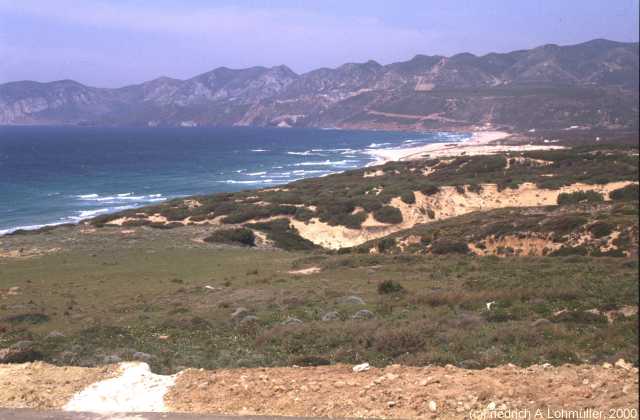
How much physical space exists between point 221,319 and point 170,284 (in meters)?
8.88

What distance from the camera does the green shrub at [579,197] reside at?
4584cm

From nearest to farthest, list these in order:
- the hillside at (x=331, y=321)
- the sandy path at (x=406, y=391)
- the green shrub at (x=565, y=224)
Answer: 1. the sandy path at (x=406, y=391)
2. the hillside at (x=331, y=321)
3. the green shrub at (x=565, y=224)

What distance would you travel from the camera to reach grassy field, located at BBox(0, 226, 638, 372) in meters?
11.1

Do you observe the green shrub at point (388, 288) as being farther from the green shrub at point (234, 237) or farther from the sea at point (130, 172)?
the sea at point (130, 172)

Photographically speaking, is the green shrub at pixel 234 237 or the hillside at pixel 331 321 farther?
the green shrub at pixel 234 237

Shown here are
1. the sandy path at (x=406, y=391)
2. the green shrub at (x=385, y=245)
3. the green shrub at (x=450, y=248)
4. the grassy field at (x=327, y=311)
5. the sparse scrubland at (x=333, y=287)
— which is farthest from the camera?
the green shrub at (x=385, y=245)

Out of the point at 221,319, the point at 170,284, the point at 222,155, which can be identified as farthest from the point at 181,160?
the point at 221,319

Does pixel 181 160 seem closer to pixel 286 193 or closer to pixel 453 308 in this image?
pixel 286 193

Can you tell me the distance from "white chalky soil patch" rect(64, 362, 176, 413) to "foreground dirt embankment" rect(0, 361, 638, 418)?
8 centimetres

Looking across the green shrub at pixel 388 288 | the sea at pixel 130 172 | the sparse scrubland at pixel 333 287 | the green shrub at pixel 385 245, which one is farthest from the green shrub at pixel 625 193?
the sea at pixel 130 172

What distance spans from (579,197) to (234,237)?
29.2m

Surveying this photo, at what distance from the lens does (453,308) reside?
14.7m

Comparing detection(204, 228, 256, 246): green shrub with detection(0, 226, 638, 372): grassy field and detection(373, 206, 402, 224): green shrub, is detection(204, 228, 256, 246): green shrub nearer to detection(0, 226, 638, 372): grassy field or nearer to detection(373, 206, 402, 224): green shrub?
detection(0, 226, 638, 372): grassy field

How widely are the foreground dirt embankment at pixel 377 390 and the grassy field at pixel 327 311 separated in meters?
0.88
